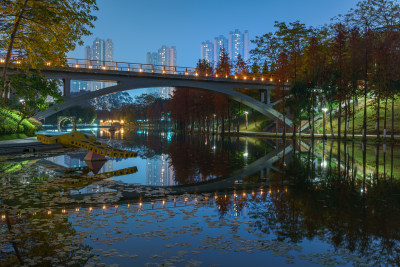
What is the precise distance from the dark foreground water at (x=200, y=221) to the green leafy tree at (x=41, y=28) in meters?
12.2

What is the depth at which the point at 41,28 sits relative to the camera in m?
23.2

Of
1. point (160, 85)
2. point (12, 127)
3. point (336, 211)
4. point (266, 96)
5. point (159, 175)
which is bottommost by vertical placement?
point (159, 175)

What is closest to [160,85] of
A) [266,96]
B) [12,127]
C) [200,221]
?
[266,96]

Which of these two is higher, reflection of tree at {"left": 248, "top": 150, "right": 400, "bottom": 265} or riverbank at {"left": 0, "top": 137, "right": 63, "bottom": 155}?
riverbank at {"left": 0, "top": 137, "right": 63, "bottom": 155}

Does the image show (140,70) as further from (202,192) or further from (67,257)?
(67,257)

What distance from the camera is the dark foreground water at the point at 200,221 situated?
5.31 m

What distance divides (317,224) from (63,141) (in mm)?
15985

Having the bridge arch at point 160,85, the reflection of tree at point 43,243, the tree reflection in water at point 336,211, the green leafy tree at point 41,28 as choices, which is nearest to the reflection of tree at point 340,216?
the tree reflection in water at point 336,211

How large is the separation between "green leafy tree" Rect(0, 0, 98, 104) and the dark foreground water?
12158mm

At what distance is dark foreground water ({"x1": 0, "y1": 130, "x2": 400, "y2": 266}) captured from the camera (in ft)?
17.4

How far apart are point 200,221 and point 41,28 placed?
21.0 meters

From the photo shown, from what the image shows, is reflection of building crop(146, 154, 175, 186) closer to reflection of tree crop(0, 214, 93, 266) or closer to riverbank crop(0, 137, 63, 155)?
reflection of tree crop(0, 214, 93, 266)

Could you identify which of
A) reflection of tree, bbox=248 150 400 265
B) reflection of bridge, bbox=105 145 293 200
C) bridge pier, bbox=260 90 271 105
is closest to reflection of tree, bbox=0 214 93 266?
reflection of bridge, bbox=105 145 293 200

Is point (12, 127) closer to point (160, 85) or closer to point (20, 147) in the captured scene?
point (20, 147)
